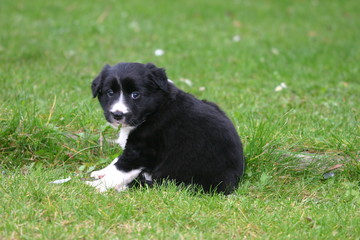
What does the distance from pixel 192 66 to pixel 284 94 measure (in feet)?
6.32

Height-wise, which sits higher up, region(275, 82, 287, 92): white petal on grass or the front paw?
the front paw

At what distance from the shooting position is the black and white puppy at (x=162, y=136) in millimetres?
4434

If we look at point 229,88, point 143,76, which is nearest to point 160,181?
point 143,76

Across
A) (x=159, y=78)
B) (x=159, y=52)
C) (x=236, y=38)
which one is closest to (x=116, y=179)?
(x=159, y=78)

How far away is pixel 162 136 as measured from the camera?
4.53 metres

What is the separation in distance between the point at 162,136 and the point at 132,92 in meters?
0.46

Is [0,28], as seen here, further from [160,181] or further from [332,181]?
[332,181]

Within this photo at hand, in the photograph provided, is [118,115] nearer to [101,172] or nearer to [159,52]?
[101,172]

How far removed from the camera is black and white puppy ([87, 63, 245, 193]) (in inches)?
175

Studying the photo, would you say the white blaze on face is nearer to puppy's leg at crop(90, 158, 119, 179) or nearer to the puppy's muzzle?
the puppy's muzzle

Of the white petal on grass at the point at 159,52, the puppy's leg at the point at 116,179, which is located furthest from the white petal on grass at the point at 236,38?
the puppy's leg at the point at 116,179

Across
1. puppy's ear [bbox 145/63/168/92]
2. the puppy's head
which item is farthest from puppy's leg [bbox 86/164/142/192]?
puppy's ear [bbox 145/63/168/92]

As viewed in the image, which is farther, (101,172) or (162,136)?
(101,172)

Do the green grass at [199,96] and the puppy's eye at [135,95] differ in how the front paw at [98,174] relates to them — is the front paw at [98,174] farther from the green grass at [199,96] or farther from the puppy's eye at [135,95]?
the puppy's eye at [135,95]
